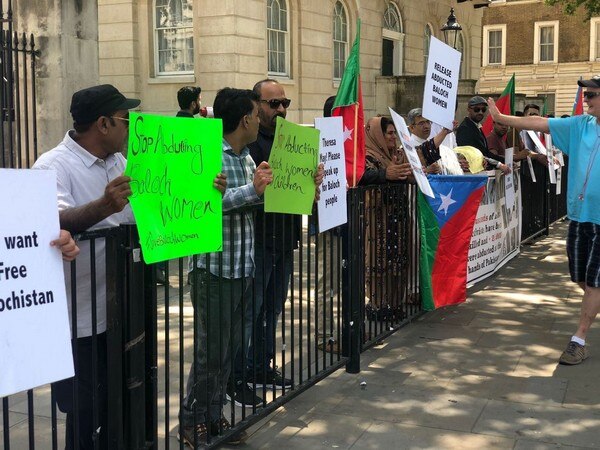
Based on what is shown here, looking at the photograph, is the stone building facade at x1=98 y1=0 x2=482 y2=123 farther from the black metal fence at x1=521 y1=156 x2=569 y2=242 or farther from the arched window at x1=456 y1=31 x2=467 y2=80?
the black metal fence at x1=521 y1=156 x2=569 y2=242

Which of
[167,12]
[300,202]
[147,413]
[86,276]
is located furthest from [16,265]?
[167,12]

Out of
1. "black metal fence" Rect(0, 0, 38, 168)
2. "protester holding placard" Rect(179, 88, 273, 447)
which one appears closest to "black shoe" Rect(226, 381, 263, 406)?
"protester holding placard" Rect(179, 88, 273, 447)

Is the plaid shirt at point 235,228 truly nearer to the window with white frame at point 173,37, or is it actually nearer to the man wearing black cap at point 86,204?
the man wearing black cap at point 86,204

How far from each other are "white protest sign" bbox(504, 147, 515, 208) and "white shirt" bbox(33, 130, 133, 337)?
21.1 feet

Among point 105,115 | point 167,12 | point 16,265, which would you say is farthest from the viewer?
point 167,12

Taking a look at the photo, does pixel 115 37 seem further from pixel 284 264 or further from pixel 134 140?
pixel 134 140

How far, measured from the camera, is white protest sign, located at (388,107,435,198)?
20.2 feet

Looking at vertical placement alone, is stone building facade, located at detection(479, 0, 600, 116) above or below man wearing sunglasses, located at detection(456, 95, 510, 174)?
above

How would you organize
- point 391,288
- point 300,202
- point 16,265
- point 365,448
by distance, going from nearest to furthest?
point 16,265, point 365,448, point 300,202, point 391,288

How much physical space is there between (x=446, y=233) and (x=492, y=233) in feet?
5.63

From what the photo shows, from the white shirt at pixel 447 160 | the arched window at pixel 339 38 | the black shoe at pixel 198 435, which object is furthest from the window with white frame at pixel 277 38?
the black shoe at pixel 198 435

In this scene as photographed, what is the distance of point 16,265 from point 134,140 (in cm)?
71

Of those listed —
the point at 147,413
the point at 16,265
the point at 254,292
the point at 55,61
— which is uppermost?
the point at 55,61

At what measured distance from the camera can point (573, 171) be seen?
6.04m
